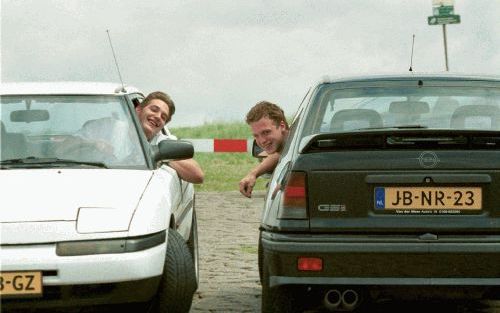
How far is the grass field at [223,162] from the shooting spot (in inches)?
917

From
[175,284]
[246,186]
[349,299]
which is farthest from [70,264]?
[246,186]

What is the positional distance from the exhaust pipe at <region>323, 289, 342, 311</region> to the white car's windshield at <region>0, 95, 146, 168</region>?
185 centimetres

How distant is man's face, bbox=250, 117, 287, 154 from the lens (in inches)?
356

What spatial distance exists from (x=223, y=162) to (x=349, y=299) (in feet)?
81.7

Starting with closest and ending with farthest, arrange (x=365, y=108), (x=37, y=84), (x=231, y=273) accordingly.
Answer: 1. (x=365, y=108)
2. (x=37, y=84)
3. (x=231, y=273)

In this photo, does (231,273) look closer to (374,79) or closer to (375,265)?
(374,79)

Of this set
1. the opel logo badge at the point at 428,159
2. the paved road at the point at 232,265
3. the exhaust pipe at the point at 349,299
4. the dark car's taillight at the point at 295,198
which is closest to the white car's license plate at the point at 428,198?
the opel logo badge at the point at 428,159

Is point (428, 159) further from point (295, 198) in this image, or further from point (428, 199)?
point (295, 198)

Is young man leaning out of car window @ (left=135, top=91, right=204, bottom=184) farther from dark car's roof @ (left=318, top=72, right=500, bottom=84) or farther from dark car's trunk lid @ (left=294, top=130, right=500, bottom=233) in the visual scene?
dark car's trunk lid @ (left=294, top=130, right=500, bottom=233)

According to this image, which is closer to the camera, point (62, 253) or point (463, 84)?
point (62, 253)

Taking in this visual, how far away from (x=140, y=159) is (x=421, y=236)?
236 cm

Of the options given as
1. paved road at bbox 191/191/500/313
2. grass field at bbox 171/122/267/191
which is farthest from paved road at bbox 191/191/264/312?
grass field at bbox 171/122/267/191

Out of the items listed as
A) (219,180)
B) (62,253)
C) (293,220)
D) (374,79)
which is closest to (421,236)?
(293,220)

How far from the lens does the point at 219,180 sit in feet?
81.3
